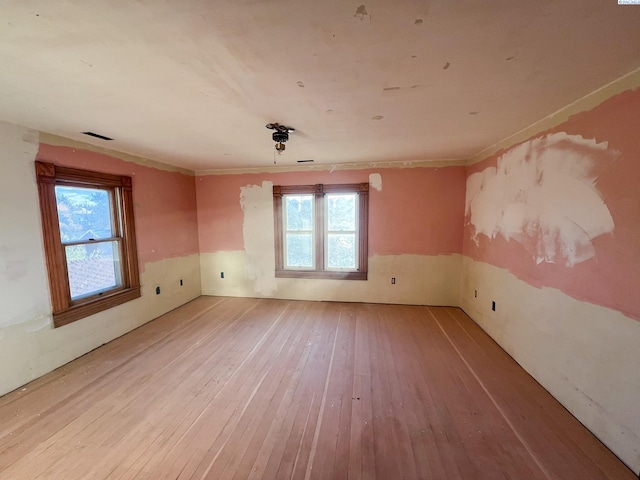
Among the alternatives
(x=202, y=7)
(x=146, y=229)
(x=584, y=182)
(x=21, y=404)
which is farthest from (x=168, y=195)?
(x=584, y=182)

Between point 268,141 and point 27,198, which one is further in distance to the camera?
point 268,141

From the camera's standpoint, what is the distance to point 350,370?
260 cm

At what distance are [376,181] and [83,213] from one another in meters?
3.88

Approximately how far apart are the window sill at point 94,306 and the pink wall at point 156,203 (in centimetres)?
45

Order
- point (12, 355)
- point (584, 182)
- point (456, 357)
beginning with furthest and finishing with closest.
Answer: point (456, 357)
point (12, 355)
point (584, 182)

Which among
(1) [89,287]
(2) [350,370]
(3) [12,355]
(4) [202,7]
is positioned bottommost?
(2) [350,370]

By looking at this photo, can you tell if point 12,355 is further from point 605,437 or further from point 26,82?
point 605,437

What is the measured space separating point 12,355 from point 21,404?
45 centimetres

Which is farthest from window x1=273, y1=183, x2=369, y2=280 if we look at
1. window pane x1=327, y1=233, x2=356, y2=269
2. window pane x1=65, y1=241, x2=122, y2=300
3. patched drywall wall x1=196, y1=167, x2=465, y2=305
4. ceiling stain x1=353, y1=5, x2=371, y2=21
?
ceiling stain x1=353, y1=5, x2=371, y2=21

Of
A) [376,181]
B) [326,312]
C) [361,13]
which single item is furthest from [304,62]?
[326,312]

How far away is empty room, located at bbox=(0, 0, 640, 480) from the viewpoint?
120 cm

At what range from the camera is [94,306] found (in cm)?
294

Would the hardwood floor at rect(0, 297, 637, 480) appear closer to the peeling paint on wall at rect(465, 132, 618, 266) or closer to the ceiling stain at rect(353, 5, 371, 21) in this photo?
the peeling paint on wall at rect(465, 132, 618, 266)

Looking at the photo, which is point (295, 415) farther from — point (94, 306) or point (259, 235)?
point (259, 235)
